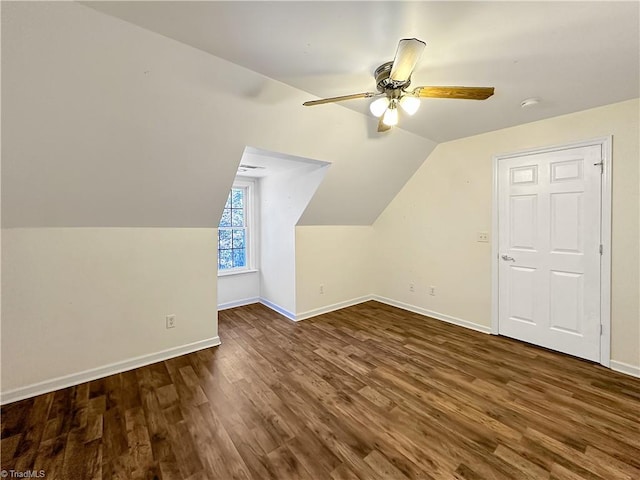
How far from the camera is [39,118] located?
5.22 feet

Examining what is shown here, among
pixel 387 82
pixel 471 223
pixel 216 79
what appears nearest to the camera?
pixel 387 82

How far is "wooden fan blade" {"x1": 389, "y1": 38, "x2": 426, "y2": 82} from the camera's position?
1.24m

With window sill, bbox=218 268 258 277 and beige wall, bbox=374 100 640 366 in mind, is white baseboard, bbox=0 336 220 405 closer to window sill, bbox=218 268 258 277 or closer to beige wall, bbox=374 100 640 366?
window sill, bbox=218 268 258 277

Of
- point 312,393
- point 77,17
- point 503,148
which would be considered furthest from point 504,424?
point 77,17

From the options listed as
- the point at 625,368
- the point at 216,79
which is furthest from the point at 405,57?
the point at 625,368

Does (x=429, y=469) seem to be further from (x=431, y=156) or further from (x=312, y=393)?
(x=431, y=156)

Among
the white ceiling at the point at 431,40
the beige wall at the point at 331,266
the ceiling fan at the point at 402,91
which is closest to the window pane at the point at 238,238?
the beige wall at the point at 331,266

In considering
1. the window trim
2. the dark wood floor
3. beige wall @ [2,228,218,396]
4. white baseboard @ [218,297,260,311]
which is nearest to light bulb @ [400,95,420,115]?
the dark wood floor

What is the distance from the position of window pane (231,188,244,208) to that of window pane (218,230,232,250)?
47cm

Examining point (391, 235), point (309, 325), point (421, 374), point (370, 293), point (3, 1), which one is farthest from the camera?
point (370, 293)

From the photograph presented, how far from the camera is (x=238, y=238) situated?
450 centimetres

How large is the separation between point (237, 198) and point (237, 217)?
12.9 inches

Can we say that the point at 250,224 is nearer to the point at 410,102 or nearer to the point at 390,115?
the point at 390,115

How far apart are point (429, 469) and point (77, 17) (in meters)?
3.01
